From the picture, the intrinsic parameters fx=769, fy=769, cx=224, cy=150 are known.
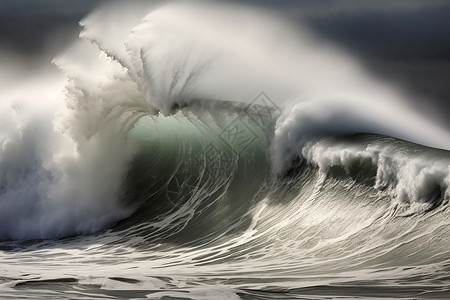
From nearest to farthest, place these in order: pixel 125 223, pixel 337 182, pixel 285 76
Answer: pixel 337 182 < pixel 125 223 < pixel 285 76

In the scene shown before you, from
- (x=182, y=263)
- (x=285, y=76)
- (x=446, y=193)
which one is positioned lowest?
(x=182, y=263)

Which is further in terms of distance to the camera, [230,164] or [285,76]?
[285,76]

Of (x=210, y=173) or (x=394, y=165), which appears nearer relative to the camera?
(x=394, y=165)

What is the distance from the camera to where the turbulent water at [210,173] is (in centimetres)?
889

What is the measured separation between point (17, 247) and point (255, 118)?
4.81 meters

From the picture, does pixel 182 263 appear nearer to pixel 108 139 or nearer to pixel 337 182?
pixel 337 182

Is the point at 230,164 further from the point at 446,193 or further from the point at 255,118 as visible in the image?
the point at 446,193

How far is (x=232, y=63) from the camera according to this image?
17.2 m

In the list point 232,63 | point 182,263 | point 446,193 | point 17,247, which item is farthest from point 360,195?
point 232,63

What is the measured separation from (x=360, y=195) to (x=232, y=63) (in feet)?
23.2

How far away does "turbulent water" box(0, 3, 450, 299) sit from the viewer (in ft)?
29.2

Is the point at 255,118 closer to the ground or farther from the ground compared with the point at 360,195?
farther from the ground

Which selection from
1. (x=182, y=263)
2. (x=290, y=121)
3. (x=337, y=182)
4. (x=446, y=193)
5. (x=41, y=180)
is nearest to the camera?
(x=446, y=193)

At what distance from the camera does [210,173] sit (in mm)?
15016
